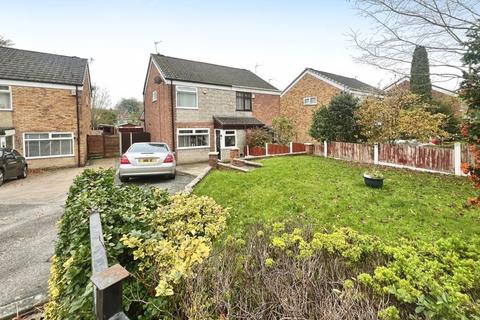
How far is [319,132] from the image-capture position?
1540cm

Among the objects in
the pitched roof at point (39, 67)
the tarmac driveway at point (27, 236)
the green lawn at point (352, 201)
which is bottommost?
the tarmac driveway at point (27, 236)

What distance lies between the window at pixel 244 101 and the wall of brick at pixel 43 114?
37.3ft

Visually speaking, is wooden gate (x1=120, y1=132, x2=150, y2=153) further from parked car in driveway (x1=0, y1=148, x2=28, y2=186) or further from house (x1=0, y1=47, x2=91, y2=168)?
parked car in driveway (x1=0, y1=148, x2=28, y2=186)

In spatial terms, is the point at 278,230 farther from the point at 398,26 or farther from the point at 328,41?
the point at 328,41

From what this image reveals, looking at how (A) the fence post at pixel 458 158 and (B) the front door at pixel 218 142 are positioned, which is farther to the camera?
(B) the front door at pixel 218 142

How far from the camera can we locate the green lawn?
A: 193 inches

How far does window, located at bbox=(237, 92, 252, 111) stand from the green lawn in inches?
493

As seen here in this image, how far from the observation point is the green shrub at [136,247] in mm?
1797

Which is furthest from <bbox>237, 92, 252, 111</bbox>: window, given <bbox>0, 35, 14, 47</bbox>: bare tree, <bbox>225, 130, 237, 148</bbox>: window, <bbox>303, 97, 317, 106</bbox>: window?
<bbox>0, 35, 14, 47</bbox>: bare tree

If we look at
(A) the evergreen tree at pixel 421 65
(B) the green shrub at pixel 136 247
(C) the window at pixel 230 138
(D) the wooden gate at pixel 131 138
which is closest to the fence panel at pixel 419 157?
(A) the evergreen tree at pixel 421 65

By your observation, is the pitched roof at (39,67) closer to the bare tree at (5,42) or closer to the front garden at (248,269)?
the bare tree at (5,42)

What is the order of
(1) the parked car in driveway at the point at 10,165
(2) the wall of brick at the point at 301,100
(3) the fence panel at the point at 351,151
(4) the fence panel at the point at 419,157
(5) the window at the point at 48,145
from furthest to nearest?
1. (2) the wall of brick at the point at 301,100
2. (5) the window at the point at 48,145
3. (3) the fence panel at the point at 351,151
4. (1) the parked car in driveway at the point at 10,165
5. (4) the fence panel at the point at 419,157

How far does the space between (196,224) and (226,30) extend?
1314 centimetres

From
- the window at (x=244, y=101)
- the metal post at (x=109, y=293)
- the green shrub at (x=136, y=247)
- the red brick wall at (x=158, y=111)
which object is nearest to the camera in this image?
the metal post at (x=109, y=293)
